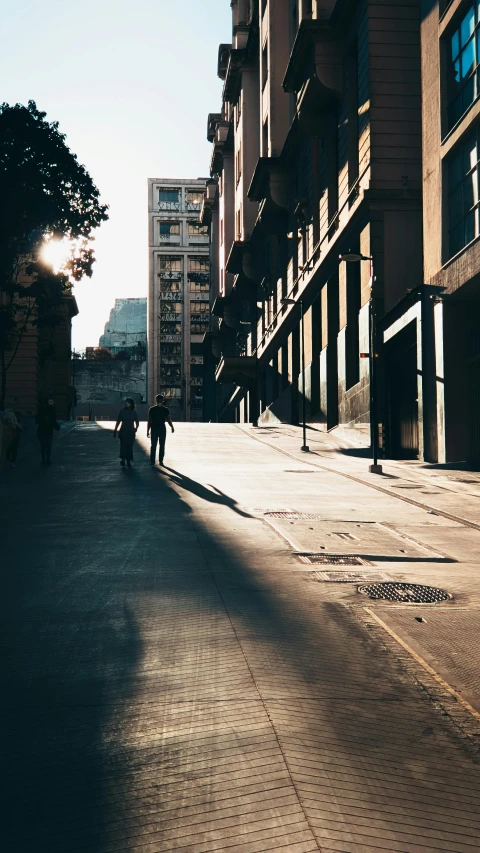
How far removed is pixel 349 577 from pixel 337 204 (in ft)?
101

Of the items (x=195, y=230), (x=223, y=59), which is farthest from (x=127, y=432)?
(x=195, y=230)

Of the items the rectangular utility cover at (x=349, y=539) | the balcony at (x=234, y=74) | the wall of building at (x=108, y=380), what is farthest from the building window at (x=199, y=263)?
the rectangular utility cover at (x=349, y=539)

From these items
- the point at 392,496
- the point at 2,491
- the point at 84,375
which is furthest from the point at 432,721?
the point at 84,375

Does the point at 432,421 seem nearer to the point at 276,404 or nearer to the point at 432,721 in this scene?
the point at 432,721

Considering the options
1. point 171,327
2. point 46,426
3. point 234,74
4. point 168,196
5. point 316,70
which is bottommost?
point 46,426

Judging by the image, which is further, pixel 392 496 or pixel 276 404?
pixel 276 404

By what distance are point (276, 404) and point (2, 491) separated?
119ft

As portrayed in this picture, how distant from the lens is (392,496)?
56.3ft

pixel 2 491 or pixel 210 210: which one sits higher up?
pixel 210 210

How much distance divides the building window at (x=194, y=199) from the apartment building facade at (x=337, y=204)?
244 feet

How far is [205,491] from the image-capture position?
17.7 metres

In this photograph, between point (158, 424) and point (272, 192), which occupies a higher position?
point (272, 192)

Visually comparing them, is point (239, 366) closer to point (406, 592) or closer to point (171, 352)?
point (406, 592)

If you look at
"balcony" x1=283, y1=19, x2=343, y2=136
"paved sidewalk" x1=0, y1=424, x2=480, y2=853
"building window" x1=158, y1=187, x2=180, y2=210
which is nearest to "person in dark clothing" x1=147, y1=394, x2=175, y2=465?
"paved sidewalk" x1=0, y1=424, x2=480, y2=853
